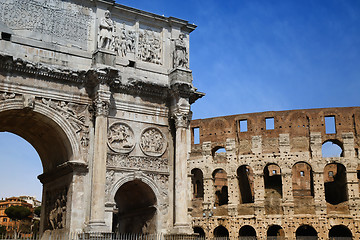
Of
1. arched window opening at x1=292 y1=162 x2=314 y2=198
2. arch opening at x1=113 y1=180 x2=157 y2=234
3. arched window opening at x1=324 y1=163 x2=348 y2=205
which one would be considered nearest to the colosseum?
arched window opening at x1=324 y1=163 x2=348 y2=205

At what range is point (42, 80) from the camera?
41.7ft

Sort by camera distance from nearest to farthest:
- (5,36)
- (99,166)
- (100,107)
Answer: (5,36) → (99,166) → (100,107)

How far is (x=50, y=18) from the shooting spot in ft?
43.7

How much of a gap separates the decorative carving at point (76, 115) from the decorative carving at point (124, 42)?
2.17 m

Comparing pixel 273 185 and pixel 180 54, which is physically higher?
pixel 180 54

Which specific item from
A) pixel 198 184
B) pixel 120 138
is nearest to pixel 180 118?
pixel 120 138

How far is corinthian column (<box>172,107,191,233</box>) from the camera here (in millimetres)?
13539

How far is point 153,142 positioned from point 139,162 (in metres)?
0.83

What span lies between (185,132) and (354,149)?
23767 millimetres

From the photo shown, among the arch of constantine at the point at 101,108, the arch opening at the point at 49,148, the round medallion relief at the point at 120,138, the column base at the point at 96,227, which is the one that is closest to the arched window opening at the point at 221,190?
the arch of constantine at the point at 101,108

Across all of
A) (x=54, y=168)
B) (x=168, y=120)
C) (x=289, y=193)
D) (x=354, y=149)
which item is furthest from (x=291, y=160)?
(x=54, y=168)

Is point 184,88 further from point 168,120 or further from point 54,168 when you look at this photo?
point 54,168

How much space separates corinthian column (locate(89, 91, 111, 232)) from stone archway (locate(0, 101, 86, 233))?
0.49m

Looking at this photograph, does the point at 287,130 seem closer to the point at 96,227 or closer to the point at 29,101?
the point at 96,227
